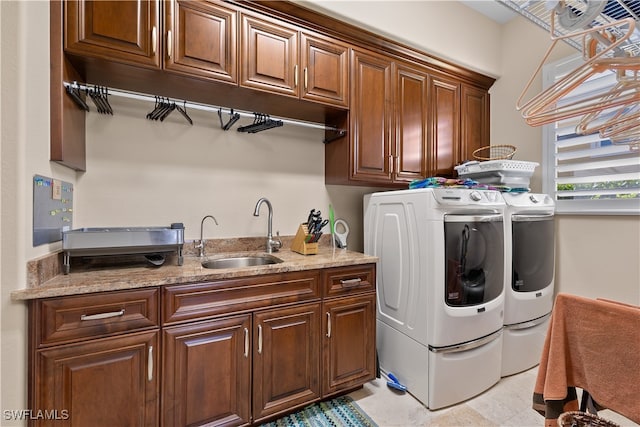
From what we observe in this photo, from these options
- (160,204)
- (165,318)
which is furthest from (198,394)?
(160,204)

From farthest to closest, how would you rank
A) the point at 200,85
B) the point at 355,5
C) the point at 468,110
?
the point at 468,110
the point at 355,5
the point at 200,85

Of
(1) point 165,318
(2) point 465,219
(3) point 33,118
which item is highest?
(3) point 33,118

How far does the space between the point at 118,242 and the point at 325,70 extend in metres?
1.66

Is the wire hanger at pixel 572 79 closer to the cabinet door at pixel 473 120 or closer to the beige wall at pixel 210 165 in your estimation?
the beige wall at pixel 210 165

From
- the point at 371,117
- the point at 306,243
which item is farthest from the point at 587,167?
the point at 306,243

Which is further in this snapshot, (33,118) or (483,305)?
(483,305)

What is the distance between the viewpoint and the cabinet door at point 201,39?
1.53m

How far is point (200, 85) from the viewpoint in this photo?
66.7 inches

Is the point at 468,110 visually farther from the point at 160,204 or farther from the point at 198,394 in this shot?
the point at 198,394

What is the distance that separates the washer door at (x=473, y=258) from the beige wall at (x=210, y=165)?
0.91 metres

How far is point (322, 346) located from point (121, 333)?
105 centimetres

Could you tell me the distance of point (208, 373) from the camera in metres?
1.43

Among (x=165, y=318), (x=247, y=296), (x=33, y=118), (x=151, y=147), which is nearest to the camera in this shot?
(x=33, y=118)

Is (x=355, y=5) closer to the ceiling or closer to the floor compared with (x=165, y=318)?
closer to the ceiling
